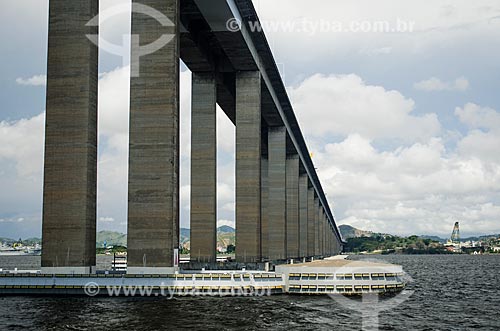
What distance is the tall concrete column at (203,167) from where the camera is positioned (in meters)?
77.7

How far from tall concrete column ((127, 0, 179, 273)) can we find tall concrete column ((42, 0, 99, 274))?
314 cm

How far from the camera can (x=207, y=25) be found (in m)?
70.8

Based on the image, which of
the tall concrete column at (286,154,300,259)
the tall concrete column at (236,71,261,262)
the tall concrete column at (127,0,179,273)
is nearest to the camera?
the tall concrete column at (127,0,179,273)

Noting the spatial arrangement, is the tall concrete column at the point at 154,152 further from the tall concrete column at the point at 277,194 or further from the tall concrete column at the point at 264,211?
the tall concrete column at the point at 277,194

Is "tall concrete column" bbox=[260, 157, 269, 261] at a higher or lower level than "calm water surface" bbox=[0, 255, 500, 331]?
higher

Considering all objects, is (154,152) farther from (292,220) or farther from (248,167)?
(292,220)

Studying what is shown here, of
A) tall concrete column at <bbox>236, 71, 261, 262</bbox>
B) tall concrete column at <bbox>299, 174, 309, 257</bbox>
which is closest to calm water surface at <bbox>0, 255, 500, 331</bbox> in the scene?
tall concrete column at <bbox>236, 71, 261, 262</bbox>

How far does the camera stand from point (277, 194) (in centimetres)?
10488

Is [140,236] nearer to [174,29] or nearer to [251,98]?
[174,29]

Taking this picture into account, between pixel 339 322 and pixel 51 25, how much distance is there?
31.7 metres

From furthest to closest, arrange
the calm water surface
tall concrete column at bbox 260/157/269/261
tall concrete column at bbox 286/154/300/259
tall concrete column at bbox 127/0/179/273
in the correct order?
tall concrete column at bbox 286/154/300/259
tall concrete column at bbox 260/157/269/261
tall concrete column at bbox 127/0/179/273
the calm water surface

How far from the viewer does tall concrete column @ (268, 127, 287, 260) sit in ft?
340

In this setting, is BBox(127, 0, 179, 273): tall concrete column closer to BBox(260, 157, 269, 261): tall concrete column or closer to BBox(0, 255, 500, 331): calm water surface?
BBox(0, 255, 500, 331): calm water surface

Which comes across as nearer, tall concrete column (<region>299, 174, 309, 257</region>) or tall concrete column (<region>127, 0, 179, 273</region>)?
tall concrete column (<region>127, 0, 179, 273</region>)
